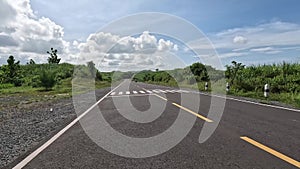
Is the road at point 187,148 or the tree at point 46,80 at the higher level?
the tree at point 46,80

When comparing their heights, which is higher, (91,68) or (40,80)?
(91,68)

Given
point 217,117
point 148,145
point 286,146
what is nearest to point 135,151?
point 148,145

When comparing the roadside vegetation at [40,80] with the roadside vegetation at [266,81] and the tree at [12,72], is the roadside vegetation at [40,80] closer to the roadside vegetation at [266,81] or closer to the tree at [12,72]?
the tree at [12,72]

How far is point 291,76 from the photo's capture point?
686 inches

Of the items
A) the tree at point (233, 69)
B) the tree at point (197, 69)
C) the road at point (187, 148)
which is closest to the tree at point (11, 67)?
the tree at point (197, 69)

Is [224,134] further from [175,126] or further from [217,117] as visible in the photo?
[217,117]

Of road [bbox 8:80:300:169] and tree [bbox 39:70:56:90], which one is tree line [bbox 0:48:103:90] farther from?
road [bbox 8:80:300:169]

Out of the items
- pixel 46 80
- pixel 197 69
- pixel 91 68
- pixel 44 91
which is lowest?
pixel 44 91

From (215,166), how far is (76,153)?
2.32 m

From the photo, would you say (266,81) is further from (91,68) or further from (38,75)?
(91,68)

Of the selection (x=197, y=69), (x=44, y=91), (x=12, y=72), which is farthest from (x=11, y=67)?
(x=197, y=69)

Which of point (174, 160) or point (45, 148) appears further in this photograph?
point (45, 148)

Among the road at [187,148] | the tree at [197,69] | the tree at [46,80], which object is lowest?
the road at [187,148]

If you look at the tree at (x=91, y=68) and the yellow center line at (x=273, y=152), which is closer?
the yellow center line at (x=273, y=152)
